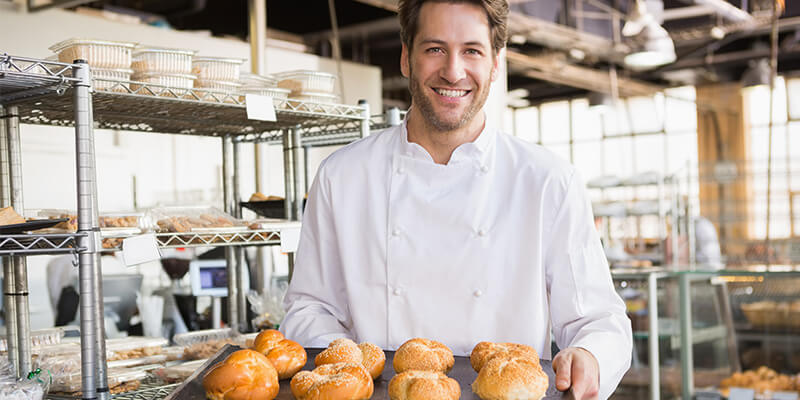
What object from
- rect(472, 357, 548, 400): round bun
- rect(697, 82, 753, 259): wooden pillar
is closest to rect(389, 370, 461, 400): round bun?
rect(472, 357, 548, 400): round bun

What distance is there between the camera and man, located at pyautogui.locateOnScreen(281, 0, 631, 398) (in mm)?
1378

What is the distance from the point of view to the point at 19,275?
1.77m

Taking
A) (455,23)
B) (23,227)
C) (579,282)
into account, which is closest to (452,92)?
(455,23)

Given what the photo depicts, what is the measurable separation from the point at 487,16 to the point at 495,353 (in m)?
0.63

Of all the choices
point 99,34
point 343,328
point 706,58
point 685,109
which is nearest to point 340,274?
point 343,328

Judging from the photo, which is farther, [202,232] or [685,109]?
[685,109]

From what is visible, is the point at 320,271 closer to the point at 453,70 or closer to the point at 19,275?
the point at 453,70

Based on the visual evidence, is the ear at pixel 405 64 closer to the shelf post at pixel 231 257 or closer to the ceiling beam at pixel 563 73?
the shelf post at pixel 231 257

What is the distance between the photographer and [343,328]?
5.13ft

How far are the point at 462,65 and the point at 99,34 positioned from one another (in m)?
3.40

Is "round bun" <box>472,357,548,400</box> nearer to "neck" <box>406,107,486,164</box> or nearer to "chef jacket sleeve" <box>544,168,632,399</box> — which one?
"chef jacket sleeve" <box>544,168,632,399</box>

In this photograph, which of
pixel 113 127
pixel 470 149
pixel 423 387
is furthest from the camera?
pixel 113 127

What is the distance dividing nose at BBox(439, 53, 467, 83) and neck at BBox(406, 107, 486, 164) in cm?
12

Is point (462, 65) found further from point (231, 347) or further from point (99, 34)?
point (99, 34)
